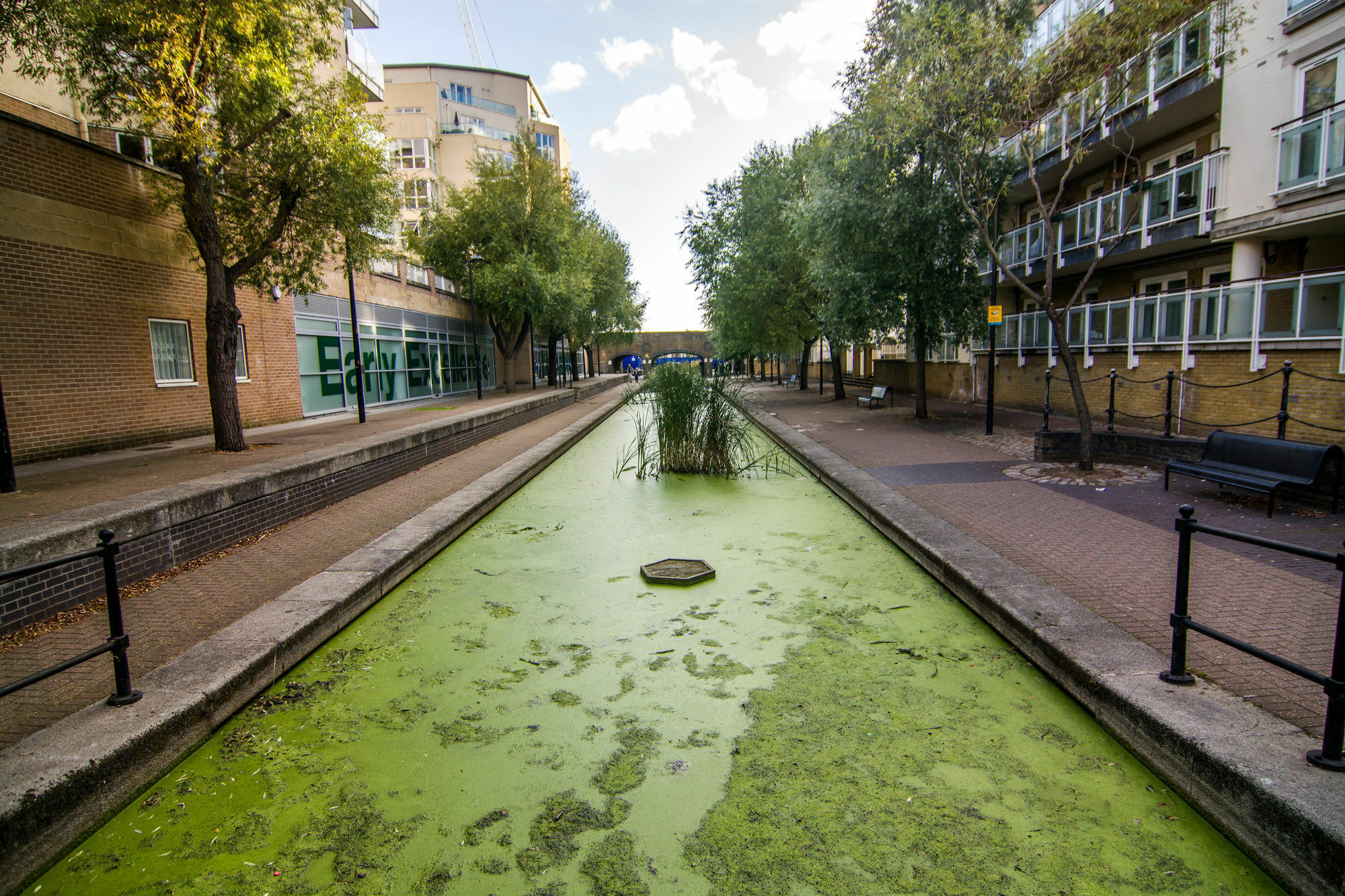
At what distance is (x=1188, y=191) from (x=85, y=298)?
1957 cm

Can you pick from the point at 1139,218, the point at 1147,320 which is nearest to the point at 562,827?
the point at 1147,320

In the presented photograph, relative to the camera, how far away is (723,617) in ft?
14.9

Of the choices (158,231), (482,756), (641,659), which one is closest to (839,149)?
(158,231)

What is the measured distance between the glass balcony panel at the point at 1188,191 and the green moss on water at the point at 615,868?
15.9 metres

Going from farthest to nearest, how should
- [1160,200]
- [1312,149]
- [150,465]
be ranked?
[1160,200], [1312,149], [150,465]

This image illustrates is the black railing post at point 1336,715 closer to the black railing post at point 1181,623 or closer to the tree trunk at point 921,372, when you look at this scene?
the black railing post at point 1181,623

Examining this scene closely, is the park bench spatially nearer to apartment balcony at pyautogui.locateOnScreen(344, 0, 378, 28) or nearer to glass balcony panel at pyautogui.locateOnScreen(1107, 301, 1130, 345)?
glass balcony panel at pyautogui.locateOnScreen(1107, 301, 1130, 345)

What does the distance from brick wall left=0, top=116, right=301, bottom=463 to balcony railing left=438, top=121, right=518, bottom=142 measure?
37120 mm

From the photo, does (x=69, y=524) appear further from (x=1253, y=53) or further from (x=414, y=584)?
(x=1253, y=53)

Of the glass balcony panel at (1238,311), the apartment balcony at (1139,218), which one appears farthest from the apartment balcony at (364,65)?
the glass balcony panel at (1238,311)

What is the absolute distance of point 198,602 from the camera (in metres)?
4.71

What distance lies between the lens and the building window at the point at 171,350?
12469 millimetres

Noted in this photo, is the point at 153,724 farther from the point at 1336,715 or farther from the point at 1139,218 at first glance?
the point at 1139,218

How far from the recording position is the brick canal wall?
4340 millimetres
